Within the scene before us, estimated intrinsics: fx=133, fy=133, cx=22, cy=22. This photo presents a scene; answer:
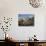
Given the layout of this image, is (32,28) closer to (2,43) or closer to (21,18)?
(21,18)

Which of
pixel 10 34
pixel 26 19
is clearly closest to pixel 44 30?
pixel 26 19

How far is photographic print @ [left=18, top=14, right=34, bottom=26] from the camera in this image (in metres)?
5.60

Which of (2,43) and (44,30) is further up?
(44,30)

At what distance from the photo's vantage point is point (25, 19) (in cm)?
562

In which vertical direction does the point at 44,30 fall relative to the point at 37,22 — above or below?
below

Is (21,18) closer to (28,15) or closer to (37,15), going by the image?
(28,15)

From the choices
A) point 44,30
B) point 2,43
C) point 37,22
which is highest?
point 37,22

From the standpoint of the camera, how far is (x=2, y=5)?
5.57 metres

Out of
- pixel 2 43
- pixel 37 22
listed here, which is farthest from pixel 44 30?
pixel 2 43

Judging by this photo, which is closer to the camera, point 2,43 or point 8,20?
point 2,43

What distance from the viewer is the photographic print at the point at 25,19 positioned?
5602 mm

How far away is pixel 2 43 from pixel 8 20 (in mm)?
1035

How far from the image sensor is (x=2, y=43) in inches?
199

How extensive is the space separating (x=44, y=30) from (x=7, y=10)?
1768 mm
